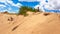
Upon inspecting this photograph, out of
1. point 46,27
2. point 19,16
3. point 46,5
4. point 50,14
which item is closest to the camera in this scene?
point 46,27

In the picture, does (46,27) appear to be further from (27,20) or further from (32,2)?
(32,2)

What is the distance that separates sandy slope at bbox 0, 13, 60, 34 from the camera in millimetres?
9609

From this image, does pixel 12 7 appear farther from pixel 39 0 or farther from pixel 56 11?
pixel 56 11

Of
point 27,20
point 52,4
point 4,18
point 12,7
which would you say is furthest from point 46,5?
point 4,18

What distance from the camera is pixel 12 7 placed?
1292 centimetres

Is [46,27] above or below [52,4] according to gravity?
below

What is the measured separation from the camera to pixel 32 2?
12164mm

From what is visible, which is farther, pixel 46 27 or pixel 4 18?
pixel 4 18

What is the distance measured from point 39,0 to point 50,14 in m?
1.54

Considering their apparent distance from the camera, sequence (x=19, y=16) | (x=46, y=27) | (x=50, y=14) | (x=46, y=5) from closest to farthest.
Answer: (x=46, y=27)
(x=50, y=14)
(x=46, y=5)
(x=19, y=16)

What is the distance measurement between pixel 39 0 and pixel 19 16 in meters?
1.81

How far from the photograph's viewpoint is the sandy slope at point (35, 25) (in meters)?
9.61

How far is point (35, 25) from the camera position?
33.4 feet

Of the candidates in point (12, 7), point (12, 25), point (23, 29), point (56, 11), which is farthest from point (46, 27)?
point (12, 7)
